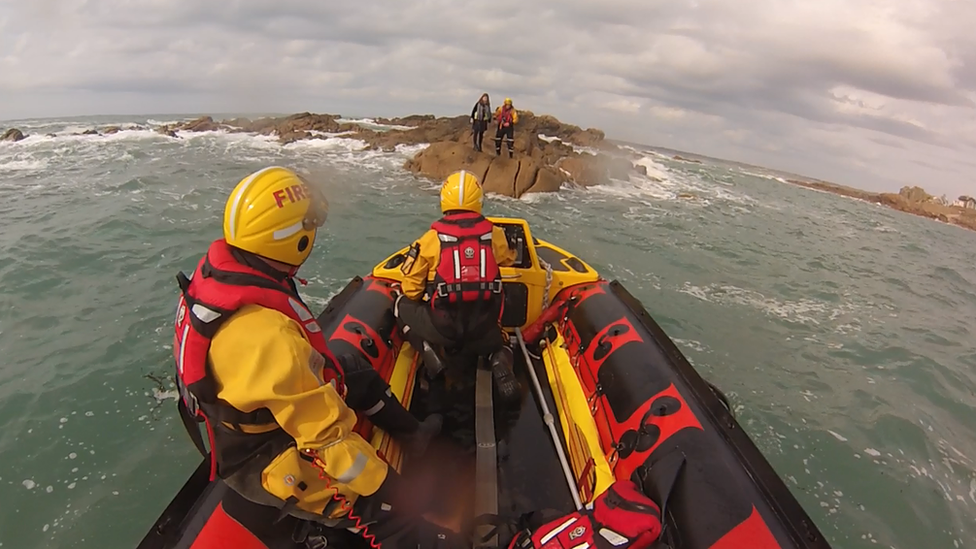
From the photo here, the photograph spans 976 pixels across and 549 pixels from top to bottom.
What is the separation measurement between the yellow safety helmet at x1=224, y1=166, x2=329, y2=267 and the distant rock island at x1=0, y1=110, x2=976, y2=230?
1913 millimetres

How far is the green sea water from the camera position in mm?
3826

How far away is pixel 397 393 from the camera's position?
11.0 feet

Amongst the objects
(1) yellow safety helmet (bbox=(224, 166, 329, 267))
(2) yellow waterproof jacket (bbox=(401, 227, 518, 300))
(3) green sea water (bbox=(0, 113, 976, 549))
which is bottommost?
(3) green sea water (bbox=(0, 113, 976, 549))

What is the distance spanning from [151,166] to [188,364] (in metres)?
18.9

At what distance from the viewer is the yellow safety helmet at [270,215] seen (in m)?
1.54

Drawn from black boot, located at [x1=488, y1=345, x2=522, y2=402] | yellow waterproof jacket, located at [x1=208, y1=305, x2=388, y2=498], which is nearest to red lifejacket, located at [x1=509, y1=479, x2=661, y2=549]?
yellow waterproof jacket, located at [x1=208, y1=305, x2=388, y2=498]

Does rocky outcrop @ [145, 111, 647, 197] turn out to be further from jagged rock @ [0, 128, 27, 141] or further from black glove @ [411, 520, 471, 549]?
black glove @ [411, 520, 471, 549]

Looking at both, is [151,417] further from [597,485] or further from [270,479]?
[597,485]

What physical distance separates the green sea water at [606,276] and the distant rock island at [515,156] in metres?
1.14

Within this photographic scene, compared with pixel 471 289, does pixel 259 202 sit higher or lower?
higher

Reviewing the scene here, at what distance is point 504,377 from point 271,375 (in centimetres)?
215

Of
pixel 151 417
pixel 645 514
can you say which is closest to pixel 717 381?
pixel 645 514

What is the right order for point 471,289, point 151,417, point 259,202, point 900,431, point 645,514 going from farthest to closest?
point 900,431 < point 151,417 < point 471,289 < point 645,514 < point 259,202

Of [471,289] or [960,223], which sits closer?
[471,289]
